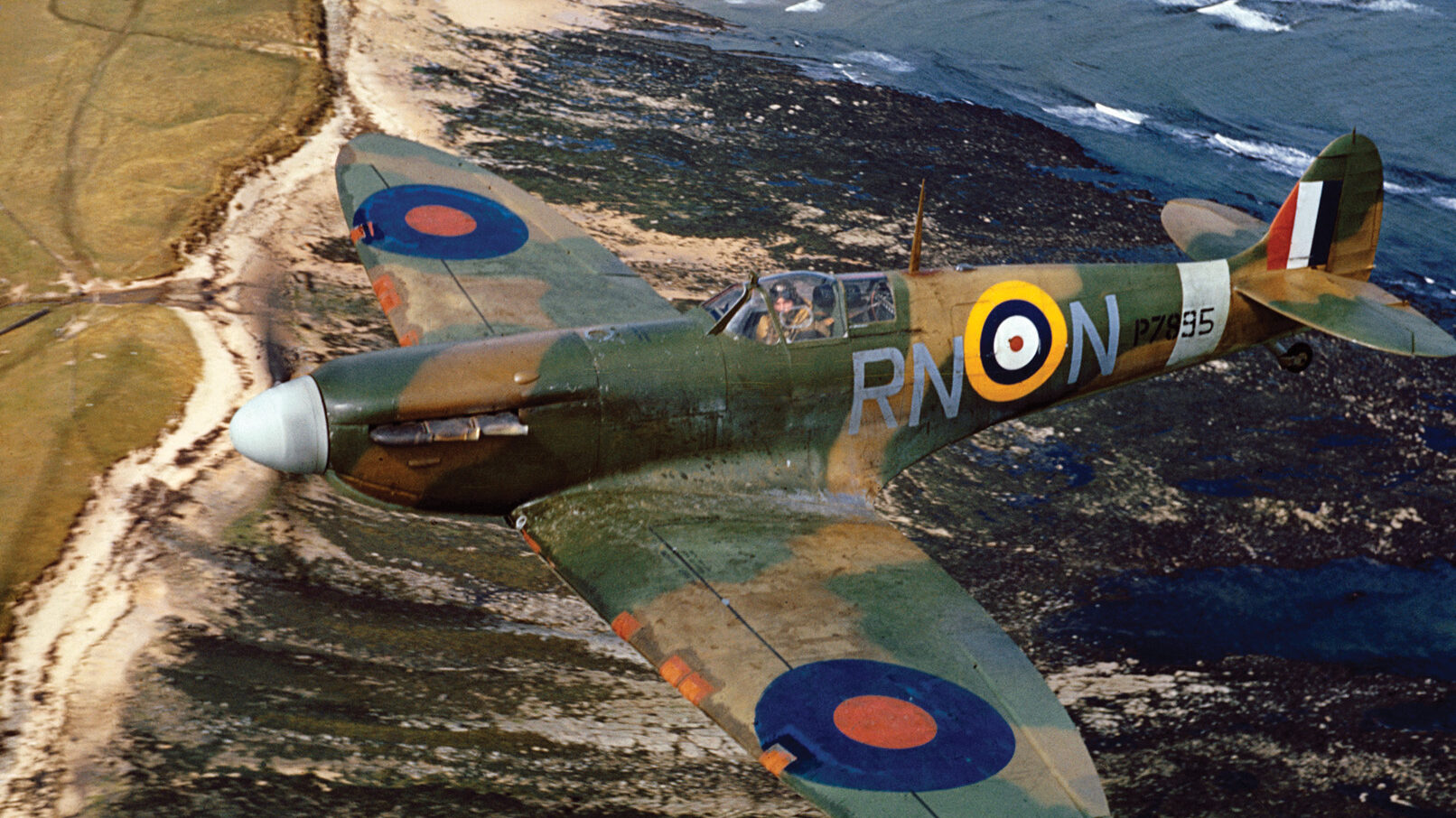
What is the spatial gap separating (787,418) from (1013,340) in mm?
2454

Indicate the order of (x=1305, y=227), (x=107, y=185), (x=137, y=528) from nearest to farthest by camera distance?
(x=137, y=528)
(x=1305, y=227)
(x=107, y=185)

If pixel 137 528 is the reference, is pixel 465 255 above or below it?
above

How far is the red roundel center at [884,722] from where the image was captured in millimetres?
7285

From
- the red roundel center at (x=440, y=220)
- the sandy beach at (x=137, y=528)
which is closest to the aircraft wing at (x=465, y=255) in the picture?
the red roundel center at (x=440, y=220)

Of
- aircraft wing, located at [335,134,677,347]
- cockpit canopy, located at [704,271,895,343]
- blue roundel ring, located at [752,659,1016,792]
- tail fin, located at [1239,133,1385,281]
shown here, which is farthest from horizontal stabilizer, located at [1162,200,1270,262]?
blue roundel ring, located at [752,659,1016,792]

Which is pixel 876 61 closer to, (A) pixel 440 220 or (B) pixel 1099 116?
(B) pixel 1099 116

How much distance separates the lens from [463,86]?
19453mm

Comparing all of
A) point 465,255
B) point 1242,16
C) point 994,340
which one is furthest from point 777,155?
point 1242,16

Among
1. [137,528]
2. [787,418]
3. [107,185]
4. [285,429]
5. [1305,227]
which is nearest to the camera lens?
[285,429]

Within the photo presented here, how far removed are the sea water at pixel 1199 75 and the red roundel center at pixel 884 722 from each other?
14.2m

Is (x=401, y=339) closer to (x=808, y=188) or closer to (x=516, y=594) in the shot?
(x=516, y=594)

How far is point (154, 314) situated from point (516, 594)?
5407 mm

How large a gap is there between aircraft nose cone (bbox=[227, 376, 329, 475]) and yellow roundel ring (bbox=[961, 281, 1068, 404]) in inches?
221

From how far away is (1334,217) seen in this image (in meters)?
12.2
